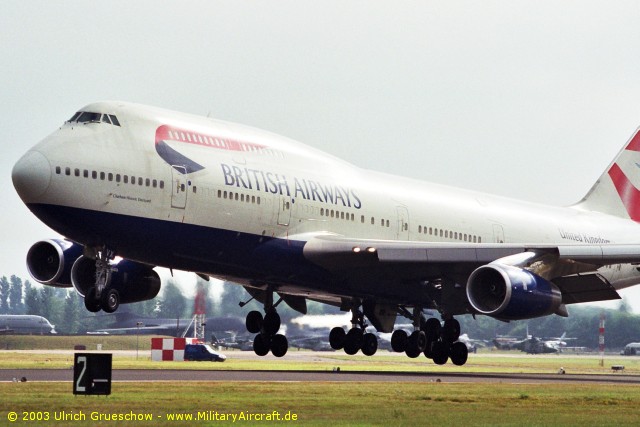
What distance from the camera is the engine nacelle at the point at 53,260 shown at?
132 feet

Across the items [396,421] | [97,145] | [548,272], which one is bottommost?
[396,421]

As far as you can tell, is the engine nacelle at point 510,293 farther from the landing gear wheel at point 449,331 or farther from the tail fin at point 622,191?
the tail fin at point 622,191

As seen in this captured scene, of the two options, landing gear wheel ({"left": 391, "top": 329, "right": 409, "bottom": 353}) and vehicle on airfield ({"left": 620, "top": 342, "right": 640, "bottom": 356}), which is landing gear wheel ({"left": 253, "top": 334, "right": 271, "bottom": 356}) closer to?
landing gear wheel ({"left": 391, "top": 329, "right": 409, "bottom": 353})

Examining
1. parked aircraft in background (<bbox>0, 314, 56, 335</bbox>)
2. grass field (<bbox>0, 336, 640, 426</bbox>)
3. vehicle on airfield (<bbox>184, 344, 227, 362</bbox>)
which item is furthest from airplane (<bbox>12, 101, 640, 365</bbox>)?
parked aircraft in background (<bbox>0, 314, 56, 335</bbox>)

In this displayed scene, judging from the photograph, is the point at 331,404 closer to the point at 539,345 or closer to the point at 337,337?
the point at 337,337

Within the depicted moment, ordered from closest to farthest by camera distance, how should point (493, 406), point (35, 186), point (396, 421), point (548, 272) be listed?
point (396, 421) → point (493, 406) → point (35, 186) → point (548, 272)

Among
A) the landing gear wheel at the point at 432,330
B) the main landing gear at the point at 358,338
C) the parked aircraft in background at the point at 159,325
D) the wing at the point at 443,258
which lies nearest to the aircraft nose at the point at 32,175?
the wing at the point at 443,258

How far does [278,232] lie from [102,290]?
6.46m

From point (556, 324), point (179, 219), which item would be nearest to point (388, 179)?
point (179, 219)

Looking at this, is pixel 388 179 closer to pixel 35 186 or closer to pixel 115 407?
pixel 35 186

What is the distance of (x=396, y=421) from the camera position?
24.3 m

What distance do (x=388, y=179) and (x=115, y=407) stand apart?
71.3 feet

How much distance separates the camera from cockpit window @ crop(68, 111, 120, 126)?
34844 millimetres

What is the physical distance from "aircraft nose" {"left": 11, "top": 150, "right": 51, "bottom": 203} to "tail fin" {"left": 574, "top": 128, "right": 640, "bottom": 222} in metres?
30.5
